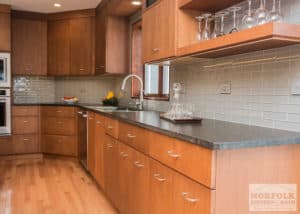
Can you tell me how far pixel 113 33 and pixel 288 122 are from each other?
310 cm

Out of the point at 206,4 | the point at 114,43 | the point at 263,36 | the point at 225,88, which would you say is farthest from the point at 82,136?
the point at 263,36

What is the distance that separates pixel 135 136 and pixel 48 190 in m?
1.71

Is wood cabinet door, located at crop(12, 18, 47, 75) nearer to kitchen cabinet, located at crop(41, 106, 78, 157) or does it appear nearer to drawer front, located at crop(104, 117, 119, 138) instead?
kitchen cabinet, located at crop(41, 106, 78, 157)

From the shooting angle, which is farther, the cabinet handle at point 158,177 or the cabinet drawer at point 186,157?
the cabinet handle at point 158,177

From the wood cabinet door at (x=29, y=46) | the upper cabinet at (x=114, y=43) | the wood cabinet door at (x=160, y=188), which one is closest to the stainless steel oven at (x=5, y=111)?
the wood cabinet door at (x=29, y=46)

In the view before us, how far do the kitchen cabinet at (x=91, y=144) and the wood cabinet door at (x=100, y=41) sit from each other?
938mm

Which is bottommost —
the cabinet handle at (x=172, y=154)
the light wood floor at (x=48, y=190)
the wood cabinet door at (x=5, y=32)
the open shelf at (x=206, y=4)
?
the light wood floor at (x=48, y=190)

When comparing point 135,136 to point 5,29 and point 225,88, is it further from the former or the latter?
point 5,29

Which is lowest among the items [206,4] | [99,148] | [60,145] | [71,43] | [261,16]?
[60,145]

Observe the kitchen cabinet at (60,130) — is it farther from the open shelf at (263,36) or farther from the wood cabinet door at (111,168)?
the open shelf at (263,36)

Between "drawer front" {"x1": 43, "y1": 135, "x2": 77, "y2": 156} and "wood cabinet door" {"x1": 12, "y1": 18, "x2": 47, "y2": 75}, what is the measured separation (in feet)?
3.88

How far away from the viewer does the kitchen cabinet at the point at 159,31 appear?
2.16 meters

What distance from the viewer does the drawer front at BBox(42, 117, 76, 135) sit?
4645 millimetres

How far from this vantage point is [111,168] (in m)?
2.73
